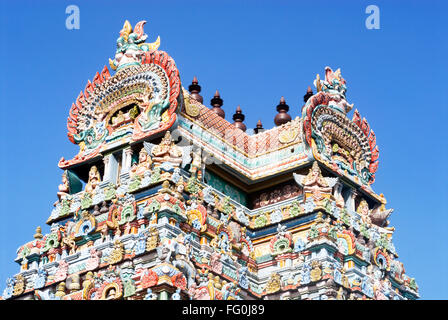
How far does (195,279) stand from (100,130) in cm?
962

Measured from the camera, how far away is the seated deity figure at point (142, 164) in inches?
1554

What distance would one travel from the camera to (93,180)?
41656 mm

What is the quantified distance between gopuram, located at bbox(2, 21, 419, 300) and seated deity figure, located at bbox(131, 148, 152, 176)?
0.06 m

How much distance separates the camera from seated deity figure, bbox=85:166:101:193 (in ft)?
136

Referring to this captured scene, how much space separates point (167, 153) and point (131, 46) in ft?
21.1

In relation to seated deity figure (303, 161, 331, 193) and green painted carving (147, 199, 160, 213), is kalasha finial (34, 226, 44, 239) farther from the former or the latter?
seated deity figure (303, 161, 331, 193)

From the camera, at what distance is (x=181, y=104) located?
4144cm

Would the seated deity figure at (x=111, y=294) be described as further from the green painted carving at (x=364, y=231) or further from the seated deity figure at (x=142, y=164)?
the green painted carving at (x=364, y=231)

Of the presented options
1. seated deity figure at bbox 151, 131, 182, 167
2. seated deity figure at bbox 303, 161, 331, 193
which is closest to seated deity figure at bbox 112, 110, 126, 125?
Answer: seated deity figure at bbox 151, 131, 182, 167

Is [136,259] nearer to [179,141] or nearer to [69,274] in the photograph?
[69,274]

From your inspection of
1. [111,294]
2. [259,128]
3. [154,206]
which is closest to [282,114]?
[259,128]

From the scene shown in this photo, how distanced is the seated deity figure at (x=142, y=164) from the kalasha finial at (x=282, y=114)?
11.4m

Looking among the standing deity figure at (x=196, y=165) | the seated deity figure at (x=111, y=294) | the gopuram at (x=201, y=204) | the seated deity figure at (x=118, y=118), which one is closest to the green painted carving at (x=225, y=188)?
the gopuram at (x=201, y=204)
